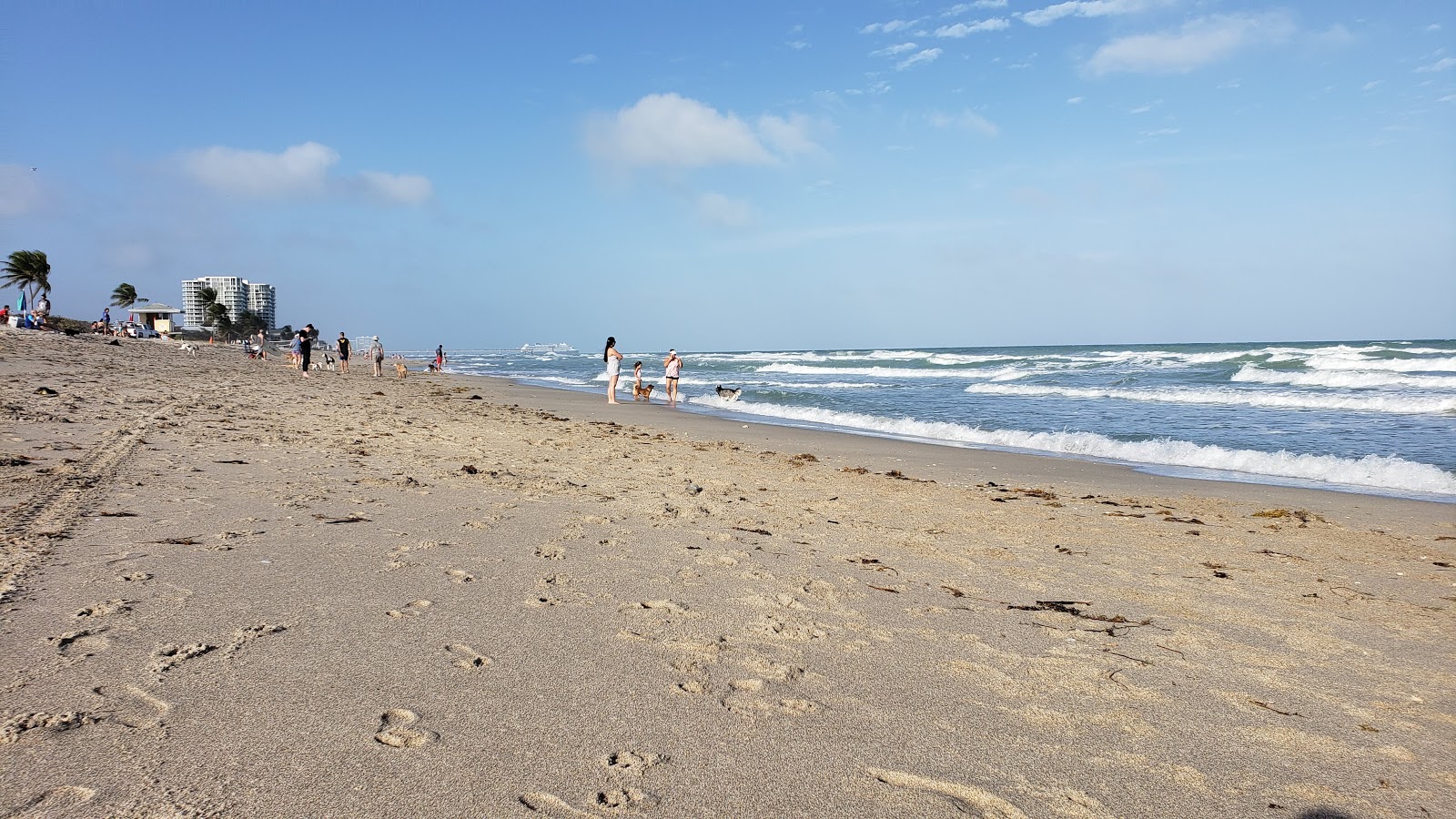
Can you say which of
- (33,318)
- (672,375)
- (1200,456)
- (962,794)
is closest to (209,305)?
(33,318)

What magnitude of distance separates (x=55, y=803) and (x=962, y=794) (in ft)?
7.93

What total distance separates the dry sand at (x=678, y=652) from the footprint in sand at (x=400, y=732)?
0.01 metres

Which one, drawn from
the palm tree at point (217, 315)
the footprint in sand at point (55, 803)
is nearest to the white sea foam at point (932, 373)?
the footprint in sand at point (55, 803)

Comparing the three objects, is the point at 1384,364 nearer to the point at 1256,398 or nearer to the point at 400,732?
the point at 1256,398

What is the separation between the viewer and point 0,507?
4652mm

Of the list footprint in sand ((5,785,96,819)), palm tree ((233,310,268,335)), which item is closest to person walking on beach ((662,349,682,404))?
footprint in sand ((5,785,96,819))

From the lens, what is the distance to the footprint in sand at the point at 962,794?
220cm

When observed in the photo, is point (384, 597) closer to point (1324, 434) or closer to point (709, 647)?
point (709, 647)

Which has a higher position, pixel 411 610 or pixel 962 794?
pixel 411 610

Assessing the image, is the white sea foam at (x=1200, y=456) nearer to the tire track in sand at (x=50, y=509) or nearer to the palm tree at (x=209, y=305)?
the tire track in sand at (x=50, y=509)

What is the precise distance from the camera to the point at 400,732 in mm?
2426

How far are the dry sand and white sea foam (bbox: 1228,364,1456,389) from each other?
929 inches

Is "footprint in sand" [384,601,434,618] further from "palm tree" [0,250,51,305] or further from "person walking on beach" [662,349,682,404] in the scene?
"palm tree" [0,250,51,305]

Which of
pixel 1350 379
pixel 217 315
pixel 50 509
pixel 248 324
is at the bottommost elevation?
pixel 50 509
